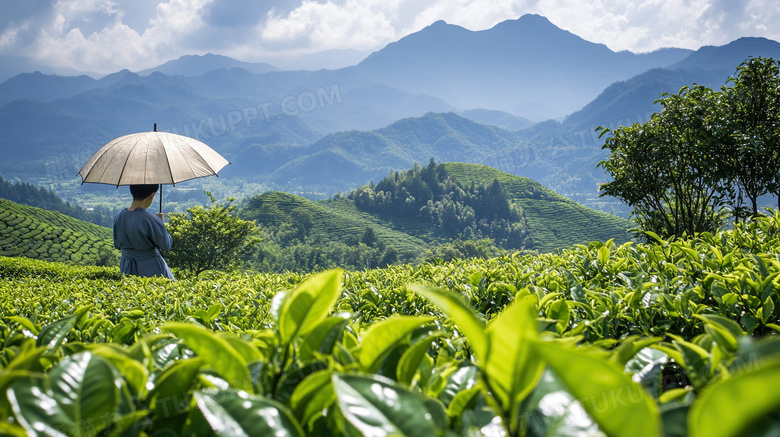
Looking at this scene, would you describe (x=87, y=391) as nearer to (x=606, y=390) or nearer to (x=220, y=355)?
(x=220, y=355)

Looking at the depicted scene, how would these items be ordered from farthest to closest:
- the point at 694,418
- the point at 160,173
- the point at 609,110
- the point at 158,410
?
the point at 609,110
the point at 160,173
the point at 158,410
the point at 694,418

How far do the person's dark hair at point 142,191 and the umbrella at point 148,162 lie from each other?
316 millimetres

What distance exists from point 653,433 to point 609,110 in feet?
747

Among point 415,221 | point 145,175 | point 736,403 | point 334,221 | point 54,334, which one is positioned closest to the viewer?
point 736,403

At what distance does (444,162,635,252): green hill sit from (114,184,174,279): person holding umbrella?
2344 inches

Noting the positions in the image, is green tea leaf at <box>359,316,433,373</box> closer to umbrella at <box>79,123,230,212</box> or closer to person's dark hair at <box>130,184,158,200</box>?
person's dark hair at <box>130,184,158,200</box>

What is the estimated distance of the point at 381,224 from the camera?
83.1m

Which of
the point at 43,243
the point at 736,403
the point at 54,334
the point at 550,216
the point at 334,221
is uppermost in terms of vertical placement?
the point at 736,403

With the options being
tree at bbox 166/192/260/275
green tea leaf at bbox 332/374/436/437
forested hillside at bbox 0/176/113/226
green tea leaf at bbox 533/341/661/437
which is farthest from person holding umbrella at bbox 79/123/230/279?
forested hillside at bbox 0/176/113/226

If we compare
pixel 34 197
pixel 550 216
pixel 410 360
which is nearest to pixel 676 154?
pixel 410 360

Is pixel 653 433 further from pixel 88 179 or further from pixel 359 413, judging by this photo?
pixel 88 179

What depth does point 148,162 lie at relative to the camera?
5758 millimetres

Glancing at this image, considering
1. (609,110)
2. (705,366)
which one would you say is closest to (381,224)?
(705,366)

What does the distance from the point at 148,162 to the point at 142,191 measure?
809mm
